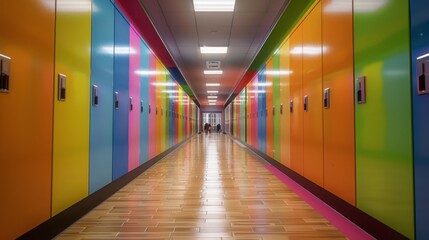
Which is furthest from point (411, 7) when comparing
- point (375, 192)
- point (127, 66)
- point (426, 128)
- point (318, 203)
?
point (127, 66)

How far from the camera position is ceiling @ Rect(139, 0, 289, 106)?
488cm

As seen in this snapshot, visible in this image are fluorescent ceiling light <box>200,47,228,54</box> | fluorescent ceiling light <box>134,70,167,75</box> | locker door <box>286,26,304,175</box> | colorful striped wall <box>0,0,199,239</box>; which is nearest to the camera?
colorful striped wall <box>0,0,199,239</box>

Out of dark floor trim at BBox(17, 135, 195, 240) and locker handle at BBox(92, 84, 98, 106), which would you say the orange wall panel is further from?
locker handle at BBox(92, 84, 98, 106)

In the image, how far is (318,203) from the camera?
2.86 metres

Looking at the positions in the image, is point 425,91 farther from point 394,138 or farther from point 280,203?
point 280,203

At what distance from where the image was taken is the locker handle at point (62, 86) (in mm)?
2074

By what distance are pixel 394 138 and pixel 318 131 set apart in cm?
135

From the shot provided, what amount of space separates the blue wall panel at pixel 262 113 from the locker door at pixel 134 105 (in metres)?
2.87

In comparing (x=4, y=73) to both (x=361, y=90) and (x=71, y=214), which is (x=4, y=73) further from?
(x=361, y=90)

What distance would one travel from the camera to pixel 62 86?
2113 millimetres

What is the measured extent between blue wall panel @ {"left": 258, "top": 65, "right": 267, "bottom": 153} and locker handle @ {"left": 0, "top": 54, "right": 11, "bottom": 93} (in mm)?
5224

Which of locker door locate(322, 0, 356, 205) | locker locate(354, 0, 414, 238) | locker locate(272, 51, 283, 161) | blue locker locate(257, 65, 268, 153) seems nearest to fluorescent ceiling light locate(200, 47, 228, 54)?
blue locker locate(257, 65, 268, 153)

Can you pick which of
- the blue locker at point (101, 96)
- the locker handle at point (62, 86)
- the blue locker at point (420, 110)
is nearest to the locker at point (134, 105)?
the blue locker at point (101, 96)

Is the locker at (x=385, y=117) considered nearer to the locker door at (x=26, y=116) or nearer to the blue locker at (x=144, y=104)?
the locker door at (x=26, y=116)
